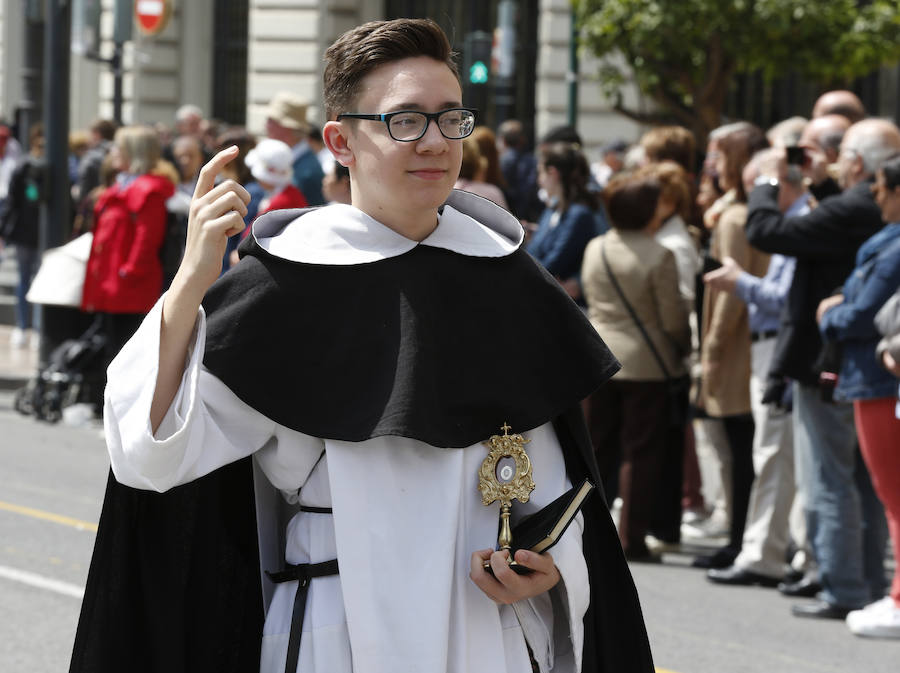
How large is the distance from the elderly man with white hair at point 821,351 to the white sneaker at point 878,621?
0.22 m

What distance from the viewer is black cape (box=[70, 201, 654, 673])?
2.65 meters

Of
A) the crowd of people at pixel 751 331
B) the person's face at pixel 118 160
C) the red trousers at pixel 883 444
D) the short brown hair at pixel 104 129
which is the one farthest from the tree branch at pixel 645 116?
the red trousers at pixel 883 444

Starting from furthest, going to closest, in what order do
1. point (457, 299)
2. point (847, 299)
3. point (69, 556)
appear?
point (69, 556) → point (847, 299) → point (457, 299)

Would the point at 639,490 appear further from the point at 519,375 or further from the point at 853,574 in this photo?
the point at 519,375

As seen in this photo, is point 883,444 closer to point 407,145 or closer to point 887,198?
point 887,198

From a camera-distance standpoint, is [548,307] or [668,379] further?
[668,379]

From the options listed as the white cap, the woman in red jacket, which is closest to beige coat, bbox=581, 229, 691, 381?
the white cap

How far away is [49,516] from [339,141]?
227 inches

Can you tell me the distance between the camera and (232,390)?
8.65 ft

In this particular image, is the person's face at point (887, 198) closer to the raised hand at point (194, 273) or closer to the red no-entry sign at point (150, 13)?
the raised hand at point (194, 273)

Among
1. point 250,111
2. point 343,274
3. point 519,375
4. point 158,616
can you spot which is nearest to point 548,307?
point 519,375

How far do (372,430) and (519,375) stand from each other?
30 centimetres

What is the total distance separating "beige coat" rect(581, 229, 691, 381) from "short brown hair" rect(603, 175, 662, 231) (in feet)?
0.28

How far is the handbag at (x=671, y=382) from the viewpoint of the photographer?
7410 mm
